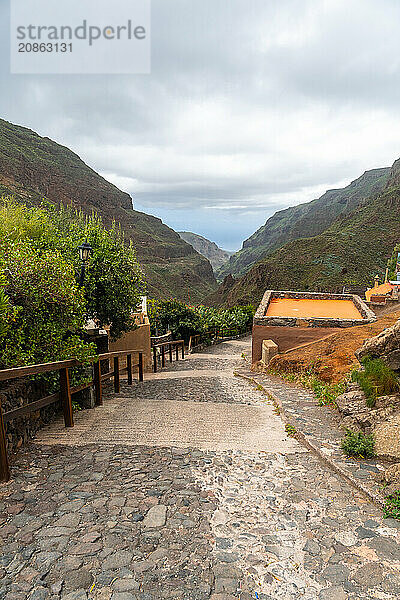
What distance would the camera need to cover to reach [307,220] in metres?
145

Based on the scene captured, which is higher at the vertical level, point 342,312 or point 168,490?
point 342,312

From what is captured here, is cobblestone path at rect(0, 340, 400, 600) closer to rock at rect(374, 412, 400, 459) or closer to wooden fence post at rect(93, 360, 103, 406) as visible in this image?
rock at rect(374, 412, 400, 459)

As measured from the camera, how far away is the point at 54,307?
5598mm

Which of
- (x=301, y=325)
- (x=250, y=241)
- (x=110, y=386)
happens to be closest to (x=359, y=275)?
(x=301, y=325)

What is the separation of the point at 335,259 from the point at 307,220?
312 ft

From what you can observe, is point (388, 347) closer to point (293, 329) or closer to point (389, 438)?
point (389, 438)

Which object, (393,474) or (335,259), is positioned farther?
(335,259)

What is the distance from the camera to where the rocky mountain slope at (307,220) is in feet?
427

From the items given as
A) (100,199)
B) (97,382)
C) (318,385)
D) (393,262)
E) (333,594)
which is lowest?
(333,594)

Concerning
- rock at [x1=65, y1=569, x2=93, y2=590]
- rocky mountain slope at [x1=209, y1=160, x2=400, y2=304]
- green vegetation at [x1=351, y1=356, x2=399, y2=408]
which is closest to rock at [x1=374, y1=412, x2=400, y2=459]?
green vegetation at [x1=351, y1=356, x2=399, y2=408]

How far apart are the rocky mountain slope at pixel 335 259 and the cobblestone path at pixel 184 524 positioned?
153ft

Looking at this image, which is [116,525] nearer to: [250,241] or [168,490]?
[168,490]

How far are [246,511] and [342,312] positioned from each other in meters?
13.6

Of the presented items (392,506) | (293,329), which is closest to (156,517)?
(392,506)
